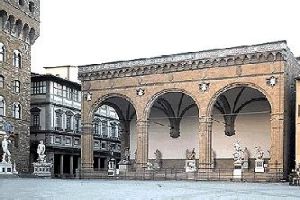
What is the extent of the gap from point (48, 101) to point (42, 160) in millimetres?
9234

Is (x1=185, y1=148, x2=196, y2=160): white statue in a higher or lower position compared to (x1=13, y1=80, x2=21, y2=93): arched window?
lower

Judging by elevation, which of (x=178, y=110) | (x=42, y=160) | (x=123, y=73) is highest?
(x=123, y=73)

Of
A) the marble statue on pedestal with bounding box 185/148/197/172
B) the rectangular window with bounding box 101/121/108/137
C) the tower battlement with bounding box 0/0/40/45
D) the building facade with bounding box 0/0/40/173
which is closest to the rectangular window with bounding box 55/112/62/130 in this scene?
the building facade with bounding box 0/0/40/173

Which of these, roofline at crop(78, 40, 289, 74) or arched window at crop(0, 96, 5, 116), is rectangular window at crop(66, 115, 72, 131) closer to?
arched window at crop(0, 96, 5, 116)

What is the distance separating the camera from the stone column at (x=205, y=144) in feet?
113

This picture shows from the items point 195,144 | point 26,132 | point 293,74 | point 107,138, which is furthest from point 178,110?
point 107,138

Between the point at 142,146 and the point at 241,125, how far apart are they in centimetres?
796

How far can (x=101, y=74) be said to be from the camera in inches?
1559

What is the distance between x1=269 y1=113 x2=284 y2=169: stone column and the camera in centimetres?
3170

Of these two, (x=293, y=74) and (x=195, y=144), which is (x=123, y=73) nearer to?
(x=195, y=144)

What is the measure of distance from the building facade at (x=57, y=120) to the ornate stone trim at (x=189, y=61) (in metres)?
8.51

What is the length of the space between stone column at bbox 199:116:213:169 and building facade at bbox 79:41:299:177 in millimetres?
67

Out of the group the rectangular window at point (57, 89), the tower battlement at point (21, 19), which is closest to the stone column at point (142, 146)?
the tower battlement at point (21, 19)

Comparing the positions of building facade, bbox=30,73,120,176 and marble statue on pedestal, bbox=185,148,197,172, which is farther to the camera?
building facade, bbox=30,73,120,176
